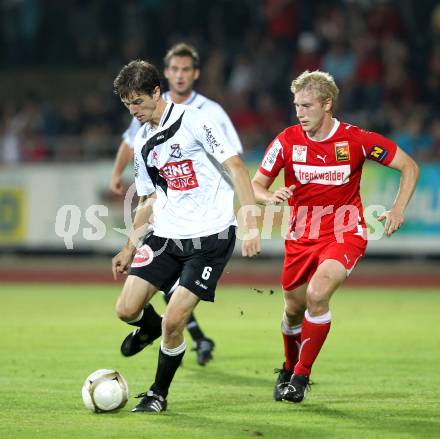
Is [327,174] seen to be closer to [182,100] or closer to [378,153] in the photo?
[378,153]

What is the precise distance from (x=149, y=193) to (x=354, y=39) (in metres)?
12.4

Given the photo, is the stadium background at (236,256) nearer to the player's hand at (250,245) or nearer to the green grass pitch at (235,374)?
the green grass pitch at (235,374)

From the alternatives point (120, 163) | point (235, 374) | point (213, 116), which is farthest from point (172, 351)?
point (213, 116)

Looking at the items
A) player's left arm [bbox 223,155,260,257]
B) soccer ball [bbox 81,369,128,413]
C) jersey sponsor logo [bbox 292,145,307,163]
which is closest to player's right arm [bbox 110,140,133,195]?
jersey sponsor logo [bbox 292,145,307,163]

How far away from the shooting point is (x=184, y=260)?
6.99 m

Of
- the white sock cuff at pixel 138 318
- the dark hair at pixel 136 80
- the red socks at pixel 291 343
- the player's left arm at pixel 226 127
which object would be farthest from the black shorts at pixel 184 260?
the player's left arm at pixel 226 127

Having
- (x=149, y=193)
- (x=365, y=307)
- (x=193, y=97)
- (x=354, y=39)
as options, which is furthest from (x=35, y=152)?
(x=149, y=193)

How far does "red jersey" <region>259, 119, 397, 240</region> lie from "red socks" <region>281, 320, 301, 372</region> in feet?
2.21

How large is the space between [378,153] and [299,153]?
21.8 inches

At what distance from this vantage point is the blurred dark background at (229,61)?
18266 millimetres

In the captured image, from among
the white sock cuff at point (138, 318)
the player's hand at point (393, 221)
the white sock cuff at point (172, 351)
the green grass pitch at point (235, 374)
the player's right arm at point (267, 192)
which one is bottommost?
the green grass pitch at point (235, 374)

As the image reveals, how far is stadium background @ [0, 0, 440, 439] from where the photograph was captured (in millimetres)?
7582

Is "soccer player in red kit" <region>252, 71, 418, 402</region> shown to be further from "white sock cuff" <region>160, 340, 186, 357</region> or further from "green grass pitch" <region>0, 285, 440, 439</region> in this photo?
"white sock cuff" <region>160, 340, 186, 357</region>

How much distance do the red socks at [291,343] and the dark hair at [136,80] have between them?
2021 mm
